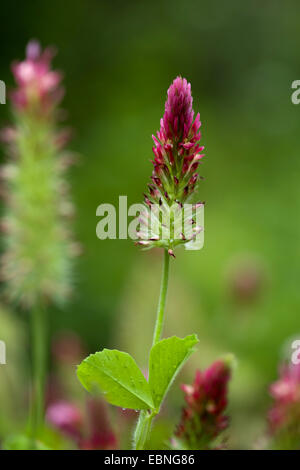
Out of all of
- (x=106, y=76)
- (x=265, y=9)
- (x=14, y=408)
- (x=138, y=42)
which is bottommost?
(x=14, y=408)

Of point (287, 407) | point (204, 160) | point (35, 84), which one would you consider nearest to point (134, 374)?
point (287, 407)

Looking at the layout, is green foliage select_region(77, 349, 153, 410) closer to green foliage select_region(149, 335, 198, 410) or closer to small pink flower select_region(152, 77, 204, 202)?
green foliage select_region(149, 335, 198, 410)

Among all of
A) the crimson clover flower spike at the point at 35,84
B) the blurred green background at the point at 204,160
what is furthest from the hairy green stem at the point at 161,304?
the blurred green background at the point at 204,160

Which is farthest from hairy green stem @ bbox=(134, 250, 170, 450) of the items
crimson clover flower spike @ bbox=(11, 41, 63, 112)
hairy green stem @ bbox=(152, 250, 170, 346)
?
crimson clover flower spike @ bbox=(11, 41, 63, 112)

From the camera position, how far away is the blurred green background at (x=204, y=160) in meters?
1.68

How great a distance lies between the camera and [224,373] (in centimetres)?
57

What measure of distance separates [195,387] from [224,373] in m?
0.03

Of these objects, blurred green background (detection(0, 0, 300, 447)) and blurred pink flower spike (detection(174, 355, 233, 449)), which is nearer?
blurred pink flower spike (detection(174, 355, 233, 449))

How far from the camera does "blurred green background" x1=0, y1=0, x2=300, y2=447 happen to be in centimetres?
168

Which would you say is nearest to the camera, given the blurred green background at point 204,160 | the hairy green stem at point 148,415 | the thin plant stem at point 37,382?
the hairy green stem at point 148,415

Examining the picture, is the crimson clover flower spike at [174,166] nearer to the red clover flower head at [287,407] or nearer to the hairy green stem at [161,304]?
the hairy green stem at [161,304]

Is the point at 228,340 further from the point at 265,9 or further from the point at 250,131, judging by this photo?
the point at 265,9

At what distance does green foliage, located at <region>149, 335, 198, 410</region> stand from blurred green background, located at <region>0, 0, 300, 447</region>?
1.63 feet

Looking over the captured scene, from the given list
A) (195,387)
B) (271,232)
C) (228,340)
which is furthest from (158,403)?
(271,232)
